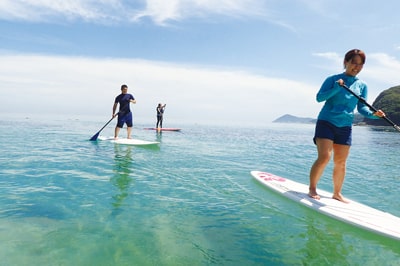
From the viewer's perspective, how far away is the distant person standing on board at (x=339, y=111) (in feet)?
14.5

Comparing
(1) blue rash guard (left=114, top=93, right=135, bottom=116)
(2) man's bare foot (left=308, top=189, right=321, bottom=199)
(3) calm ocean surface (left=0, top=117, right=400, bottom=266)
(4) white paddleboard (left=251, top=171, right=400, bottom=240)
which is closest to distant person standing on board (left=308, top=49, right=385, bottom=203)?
(2) man's bare foot (left=308, top=189, right=321, bottom=199)

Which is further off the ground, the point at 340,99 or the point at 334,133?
the point at 340,99

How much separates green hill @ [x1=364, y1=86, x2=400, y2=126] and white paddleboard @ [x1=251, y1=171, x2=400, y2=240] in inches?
4673

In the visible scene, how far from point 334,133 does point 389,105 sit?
138556 millimetres

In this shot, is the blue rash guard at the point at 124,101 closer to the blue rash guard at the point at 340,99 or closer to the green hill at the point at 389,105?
the blue rash guard at the point at 340,99

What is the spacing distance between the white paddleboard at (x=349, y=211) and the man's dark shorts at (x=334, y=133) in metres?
1.02

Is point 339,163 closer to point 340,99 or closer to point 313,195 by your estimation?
point 313,195

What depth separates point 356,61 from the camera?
14.4 feet

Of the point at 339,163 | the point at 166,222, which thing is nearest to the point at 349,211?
the point at 339,163

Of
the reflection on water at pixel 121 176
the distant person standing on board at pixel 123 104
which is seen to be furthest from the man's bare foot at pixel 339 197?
the distant person standing on board at pixel 123 104

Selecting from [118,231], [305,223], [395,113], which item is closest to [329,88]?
[305,223]

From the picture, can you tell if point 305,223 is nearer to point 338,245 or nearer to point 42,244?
point 338,245

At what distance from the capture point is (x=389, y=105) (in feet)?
390

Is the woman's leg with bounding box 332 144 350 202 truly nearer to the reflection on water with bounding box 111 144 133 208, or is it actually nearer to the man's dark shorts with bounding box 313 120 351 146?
the man's dark shorts with bounding box 313 120 351 146
